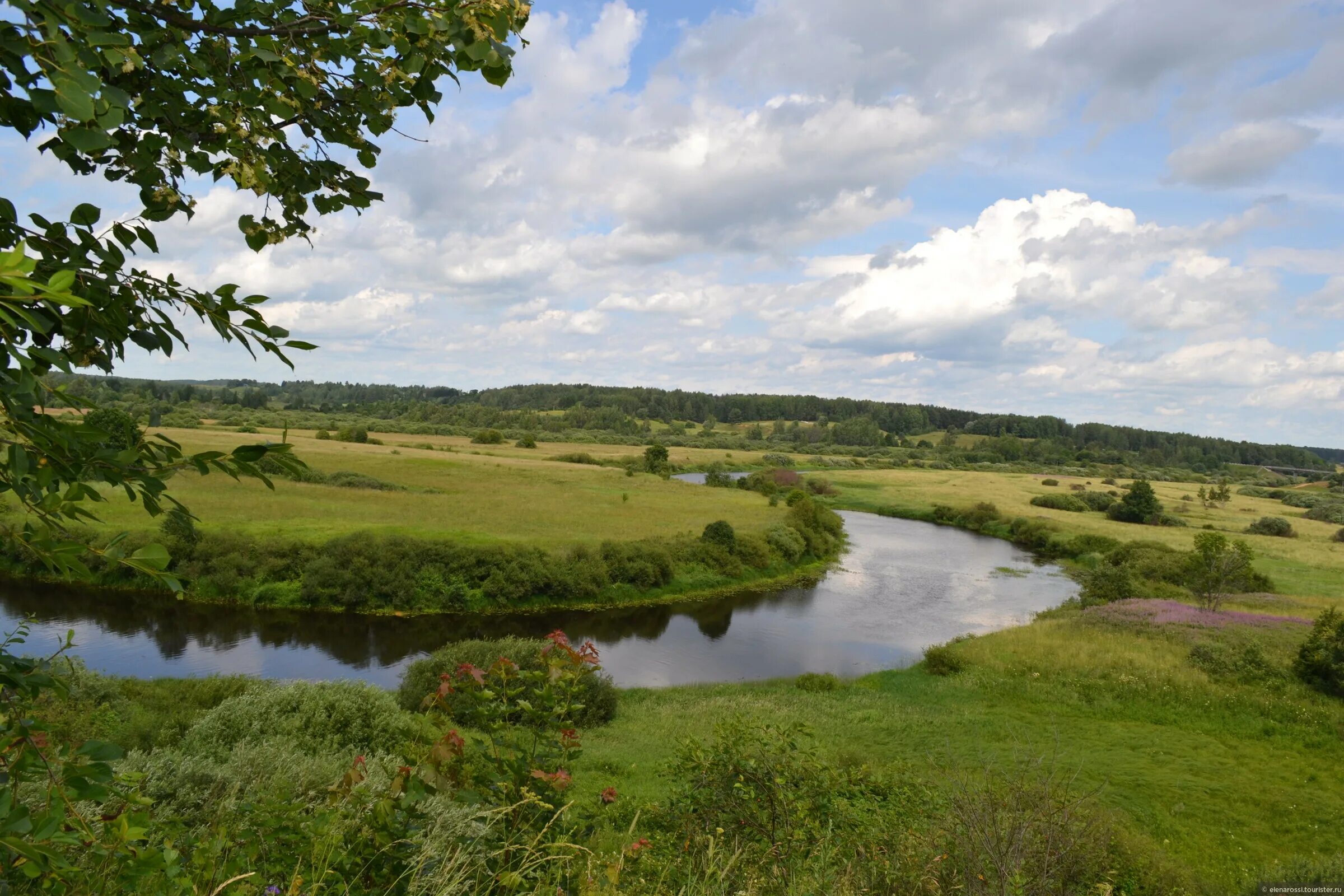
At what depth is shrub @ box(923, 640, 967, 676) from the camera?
2077 cm

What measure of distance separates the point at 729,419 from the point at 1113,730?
152346mm

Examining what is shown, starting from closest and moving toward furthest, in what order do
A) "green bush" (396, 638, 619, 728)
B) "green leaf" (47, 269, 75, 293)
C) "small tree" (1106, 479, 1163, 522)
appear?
1. "green leaf" (47, 269, 75, 293)
2. "green bush" (396, 638, 619, 728)
3. "small tree" (1106, 479, 1163, 522)

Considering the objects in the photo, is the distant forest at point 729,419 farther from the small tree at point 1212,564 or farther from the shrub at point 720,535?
the small tree at point 1212,564

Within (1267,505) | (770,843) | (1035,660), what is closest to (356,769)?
(770,843)

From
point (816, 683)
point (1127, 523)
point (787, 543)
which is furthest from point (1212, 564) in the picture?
point (1127, 523)

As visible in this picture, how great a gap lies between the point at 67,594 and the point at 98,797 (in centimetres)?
3118

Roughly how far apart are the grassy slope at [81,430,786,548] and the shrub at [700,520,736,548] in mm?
2201

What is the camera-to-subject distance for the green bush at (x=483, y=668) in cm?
1501

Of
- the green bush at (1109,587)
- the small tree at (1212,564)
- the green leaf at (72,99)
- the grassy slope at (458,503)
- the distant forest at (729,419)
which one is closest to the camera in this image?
the green leaf at (72,99)

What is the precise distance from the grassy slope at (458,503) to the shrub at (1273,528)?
36508mm

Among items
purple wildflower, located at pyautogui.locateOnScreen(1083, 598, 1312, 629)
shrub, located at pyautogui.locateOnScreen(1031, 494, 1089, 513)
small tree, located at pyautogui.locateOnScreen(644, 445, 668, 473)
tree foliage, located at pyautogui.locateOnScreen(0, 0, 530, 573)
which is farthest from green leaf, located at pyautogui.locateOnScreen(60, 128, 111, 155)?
shrub, located at pyautogui.locateOnScreen(1031, 494, 1089, 513)

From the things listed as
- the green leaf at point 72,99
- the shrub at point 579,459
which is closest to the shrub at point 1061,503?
the shrub at point 579,459

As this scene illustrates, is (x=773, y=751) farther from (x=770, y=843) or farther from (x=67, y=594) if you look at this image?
(x=67, y=594)

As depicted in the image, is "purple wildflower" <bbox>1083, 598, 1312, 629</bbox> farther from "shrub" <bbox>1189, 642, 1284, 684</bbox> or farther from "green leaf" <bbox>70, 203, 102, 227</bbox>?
"green leaf" <bbox>70, 203, 102, 227</bbox>
